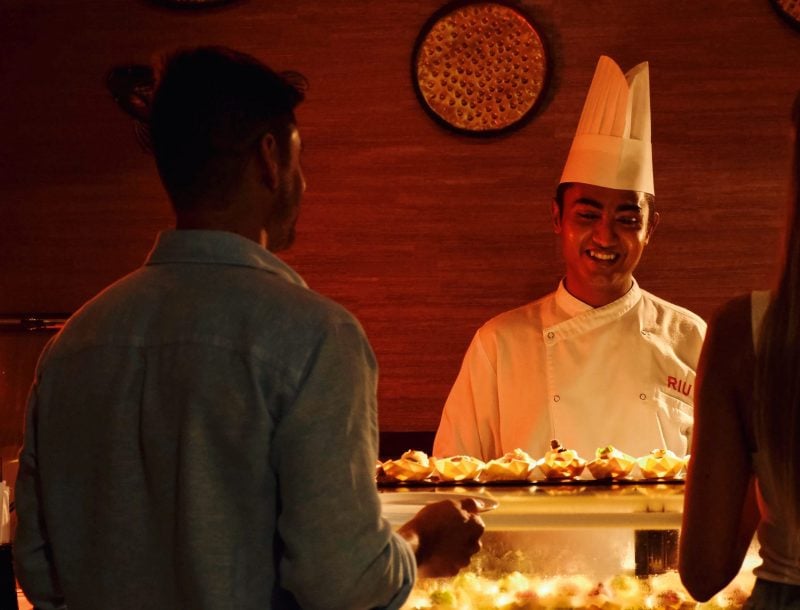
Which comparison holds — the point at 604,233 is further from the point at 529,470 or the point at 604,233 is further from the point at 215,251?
the point at 215,251

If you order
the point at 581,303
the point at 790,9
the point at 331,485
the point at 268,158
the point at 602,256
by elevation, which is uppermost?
the point at 790,9

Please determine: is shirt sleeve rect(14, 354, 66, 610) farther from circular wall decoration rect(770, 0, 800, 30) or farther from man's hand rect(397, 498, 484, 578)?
circular wall decoration rect(770, 0, 800, 30)

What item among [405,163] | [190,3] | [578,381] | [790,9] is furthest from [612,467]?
[190,3]

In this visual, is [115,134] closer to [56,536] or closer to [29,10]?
[29,10]

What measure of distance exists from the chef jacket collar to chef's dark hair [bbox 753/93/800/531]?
181 centimetres

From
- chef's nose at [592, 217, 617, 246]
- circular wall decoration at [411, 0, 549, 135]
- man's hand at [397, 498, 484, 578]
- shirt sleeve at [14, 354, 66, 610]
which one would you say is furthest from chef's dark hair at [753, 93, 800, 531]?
circular wall decoration at [411, 0, 549, 135]

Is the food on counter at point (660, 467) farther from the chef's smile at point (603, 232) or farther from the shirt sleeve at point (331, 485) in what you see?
the chef's smile at point (603, 232)

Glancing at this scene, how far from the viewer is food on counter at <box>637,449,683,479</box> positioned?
77.9 inches

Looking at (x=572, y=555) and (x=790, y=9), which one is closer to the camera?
(x=572, y=555)

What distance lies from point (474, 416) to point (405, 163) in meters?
1.24

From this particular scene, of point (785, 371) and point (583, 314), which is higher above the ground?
point (785, 371)

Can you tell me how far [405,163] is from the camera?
4078mm

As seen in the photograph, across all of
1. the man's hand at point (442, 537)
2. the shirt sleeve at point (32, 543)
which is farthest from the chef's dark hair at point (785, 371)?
the shirt sleeve at point (32, 543)

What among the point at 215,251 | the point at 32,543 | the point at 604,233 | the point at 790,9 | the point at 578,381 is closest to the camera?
the point at 215,251
